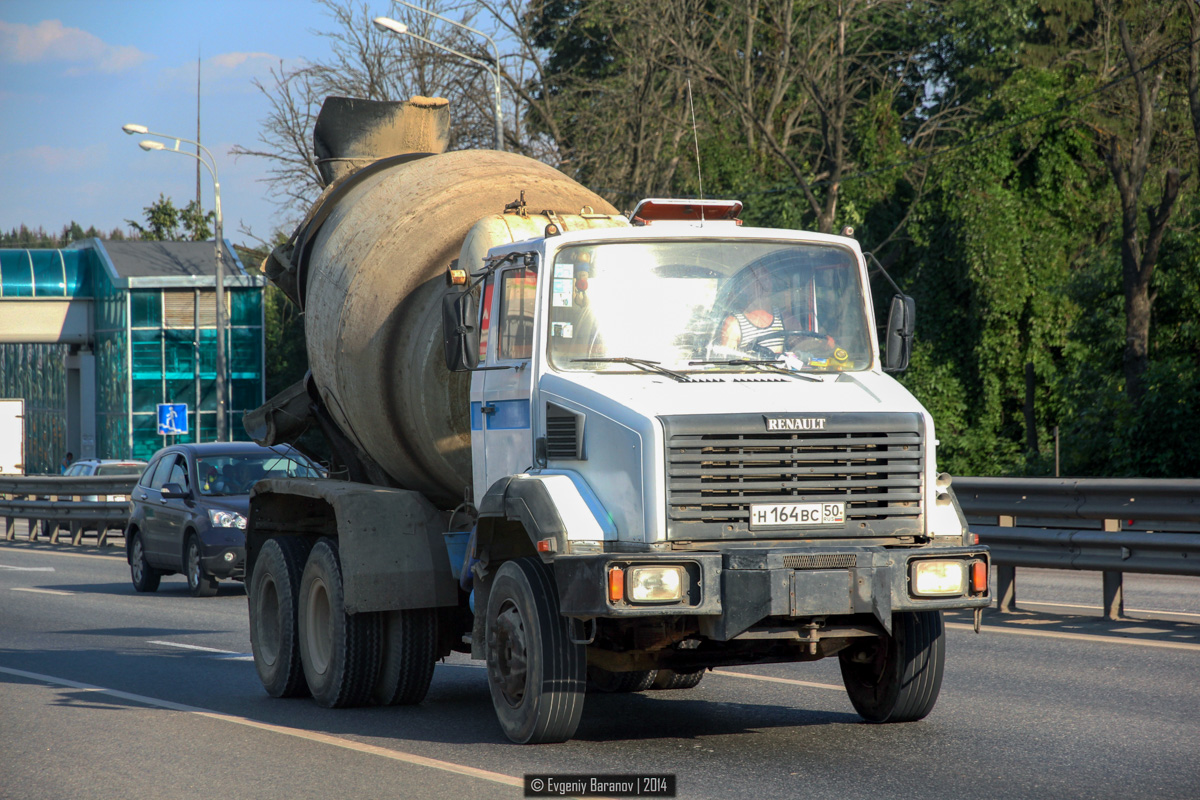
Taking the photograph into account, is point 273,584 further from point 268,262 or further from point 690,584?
point 690,584

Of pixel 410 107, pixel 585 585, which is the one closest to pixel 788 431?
pixel 585 585

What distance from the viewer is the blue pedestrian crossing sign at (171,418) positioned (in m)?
38.8

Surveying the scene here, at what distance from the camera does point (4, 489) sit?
30.1m

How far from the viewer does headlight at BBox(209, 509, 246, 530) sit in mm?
16984

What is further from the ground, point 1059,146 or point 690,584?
point 1059,146

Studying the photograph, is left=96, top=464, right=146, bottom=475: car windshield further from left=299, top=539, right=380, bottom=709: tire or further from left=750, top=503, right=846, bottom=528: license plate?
left=750, top=503, right=846, bottom=528: license plate

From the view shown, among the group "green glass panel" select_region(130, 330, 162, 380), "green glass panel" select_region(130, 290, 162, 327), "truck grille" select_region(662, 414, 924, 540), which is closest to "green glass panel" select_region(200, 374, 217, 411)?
"green glass panel" select_region(130, 330, 162, 380)

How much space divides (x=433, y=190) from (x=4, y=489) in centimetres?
2395

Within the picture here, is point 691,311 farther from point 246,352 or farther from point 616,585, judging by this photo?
point 246,352

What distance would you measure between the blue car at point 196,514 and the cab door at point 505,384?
922 cm

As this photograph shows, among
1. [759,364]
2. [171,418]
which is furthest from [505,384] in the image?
[171,418]

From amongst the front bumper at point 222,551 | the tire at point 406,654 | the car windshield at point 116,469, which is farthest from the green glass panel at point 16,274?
the tire at point 406,654

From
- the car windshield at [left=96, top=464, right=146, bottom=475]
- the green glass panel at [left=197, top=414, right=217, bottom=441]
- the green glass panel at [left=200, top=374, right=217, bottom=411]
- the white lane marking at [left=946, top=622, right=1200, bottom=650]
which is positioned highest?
the green glass panel at [left=200, top=374, right=217, bottom=411]

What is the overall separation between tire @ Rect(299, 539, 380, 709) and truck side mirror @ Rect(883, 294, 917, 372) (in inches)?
130
